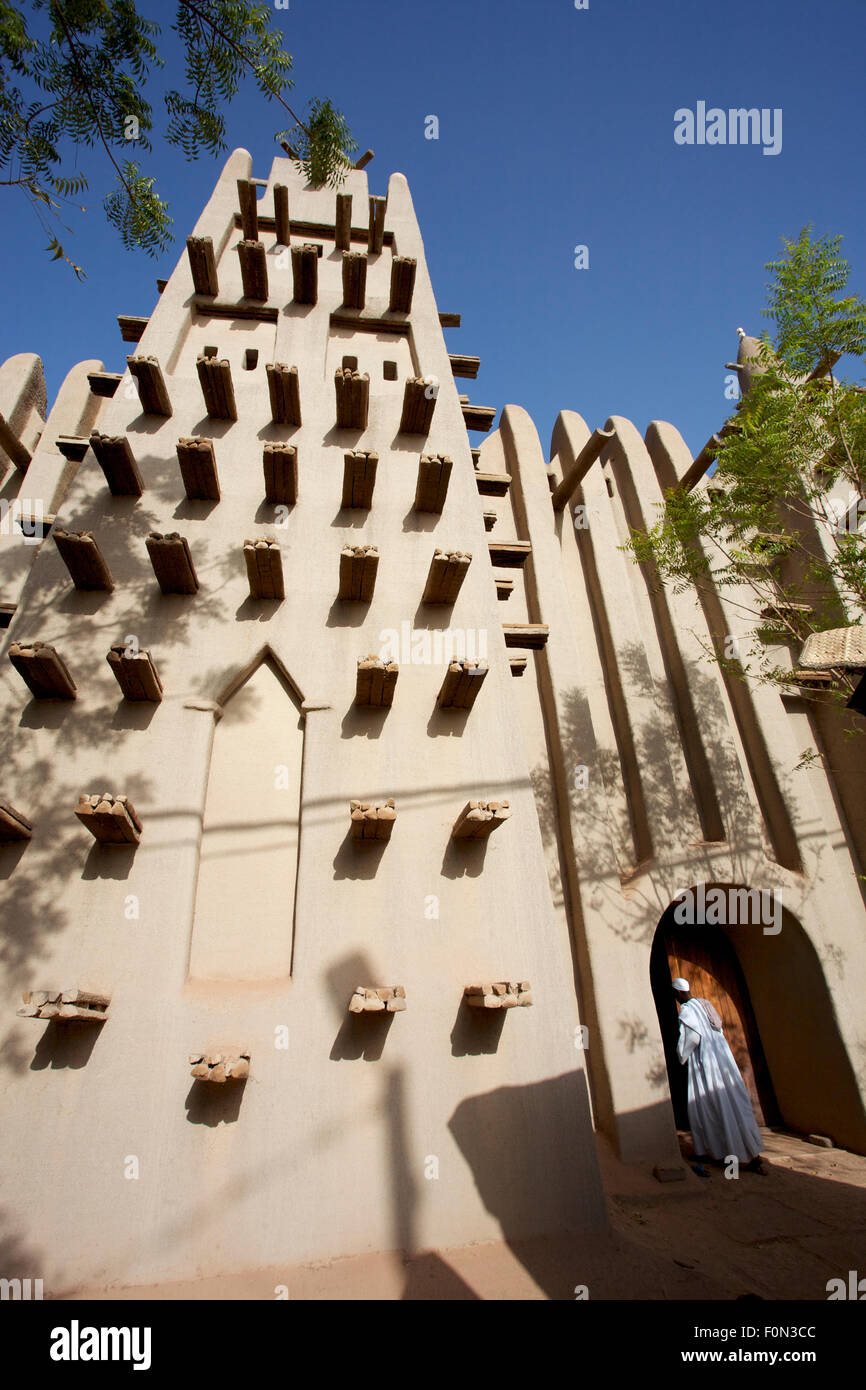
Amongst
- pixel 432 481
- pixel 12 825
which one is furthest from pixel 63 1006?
pixel 432 481

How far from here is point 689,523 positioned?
1012 cm

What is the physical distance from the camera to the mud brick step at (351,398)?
8.67m

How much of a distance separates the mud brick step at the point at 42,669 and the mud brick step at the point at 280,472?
3.18 m

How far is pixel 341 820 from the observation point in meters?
6.32

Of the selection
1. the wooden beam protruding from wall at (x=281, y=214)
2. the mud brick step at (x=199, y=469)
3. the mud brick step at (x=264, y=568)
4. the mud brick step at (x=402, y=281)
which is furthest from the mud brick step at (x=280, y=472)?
the wooden beam protruding from wall at (x=281, y=214)

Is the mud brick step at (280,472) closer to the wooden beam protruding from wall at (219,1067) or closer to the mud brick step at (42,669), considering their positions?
the mud brick step at (42,669)

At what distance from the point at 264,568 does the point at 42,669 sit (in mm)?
2407

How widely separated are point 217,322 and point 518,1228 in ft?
39.9

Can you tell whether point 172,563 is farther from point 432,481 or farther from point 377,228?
point 377,228

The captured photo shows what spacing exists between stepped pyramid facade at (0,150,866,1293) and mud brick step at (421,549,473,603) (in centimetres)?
4
